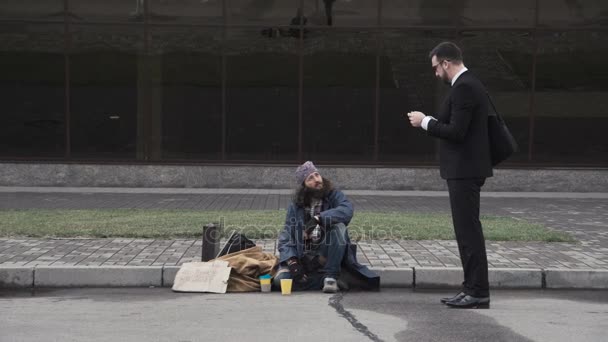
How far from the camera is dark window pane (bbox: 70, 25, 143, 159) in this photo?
1741 centimetres

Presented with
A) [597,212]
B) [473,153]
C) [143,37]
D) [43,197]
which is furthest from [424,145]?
[473,153]

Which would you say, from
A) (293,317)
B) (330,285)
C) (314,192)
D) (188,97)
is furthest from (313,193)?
(188,97)

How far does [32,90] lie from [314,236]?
1151cm

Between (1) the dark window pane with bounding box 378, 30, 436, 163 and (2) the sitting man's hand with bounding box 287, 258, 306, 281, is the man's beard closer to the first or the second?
(2) the sitting man's hand with bounding box 287, 258, 306, 281

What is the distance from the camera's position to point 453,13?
17406 mm

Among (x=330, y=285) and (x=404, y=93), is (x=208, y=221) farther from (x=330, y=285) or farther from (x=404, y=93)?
(x=404, y=93)

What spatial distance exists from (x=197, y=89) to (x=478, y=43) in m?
5.80

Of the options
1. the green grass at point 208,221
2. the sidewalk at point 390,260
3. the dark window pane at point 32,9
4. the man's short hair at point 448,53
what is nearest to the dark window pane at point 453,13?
the sidewalk at point 390,260

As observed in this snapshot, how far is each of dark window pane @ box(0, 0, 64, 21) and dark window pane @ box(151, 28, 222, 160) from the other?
2068 millimetres

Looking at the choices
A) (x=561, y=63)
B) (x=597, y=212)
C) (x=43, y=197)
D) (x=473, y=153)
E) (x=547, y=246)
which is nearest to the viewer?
(x=473, y=153)

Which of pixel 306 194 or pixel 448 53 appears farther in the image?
pixel 306 194

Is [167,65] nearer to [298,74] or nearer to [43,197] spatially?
[298,74]

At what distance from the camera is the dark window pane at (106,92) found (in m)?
17.4

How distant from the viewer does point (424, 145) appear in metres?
17.6
